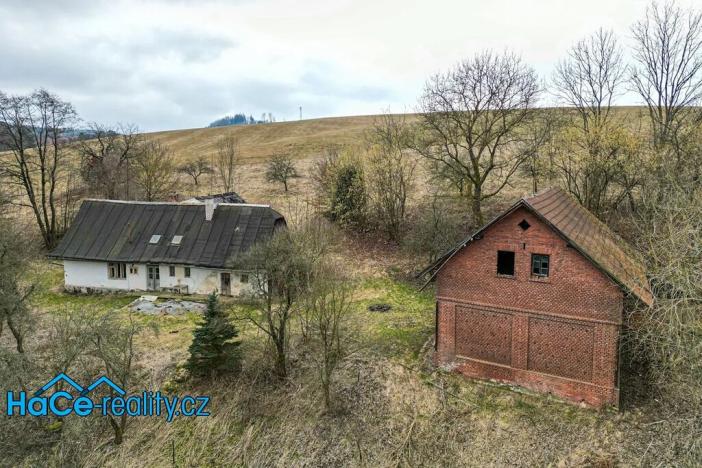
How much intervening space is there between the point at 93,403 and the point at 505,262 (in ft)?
53.0

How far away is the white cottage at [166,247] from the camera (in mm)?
28641

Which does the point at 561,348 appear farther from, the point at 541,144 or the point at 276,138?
the point at 276,138

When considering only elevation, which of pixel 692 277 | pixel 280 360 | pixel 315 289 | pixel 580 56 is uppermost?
pixel 580 56

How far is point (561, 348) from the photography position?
16266 mm

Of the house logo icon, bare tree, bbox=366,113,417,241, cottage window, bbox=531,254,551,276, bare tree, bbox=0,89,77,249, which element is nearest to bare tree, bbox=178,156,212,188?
bare tree, bbox=0,89,77,249

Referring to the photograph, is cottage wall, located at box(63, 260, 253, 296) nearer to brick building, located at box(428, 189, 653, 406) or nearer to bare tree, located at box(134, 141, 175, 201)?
brick building, located at box(428, 189, 653, 406)

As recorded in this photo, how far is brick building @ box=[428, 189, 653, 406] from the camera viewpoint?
15.5m

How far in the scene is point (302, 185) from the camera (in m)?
52.3

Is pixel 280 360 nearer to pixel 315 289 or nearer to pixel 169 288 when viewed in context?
pixel 315 289

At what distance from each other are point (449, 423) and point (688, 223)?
957 cm


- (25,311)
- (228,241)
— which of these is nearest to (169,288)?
(228,241)

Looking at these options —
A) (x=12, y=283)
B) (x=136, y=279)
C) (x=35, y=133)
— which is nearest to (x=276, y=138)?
(x=35, y=133)

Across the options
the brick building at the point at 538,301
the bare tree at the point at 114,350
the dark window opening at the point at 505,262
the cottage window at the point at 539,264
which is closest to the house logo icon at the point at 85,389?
the bare tree at the point at 114,350

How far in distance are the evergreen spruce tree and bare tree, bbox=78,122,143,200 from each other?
99.4 feet
